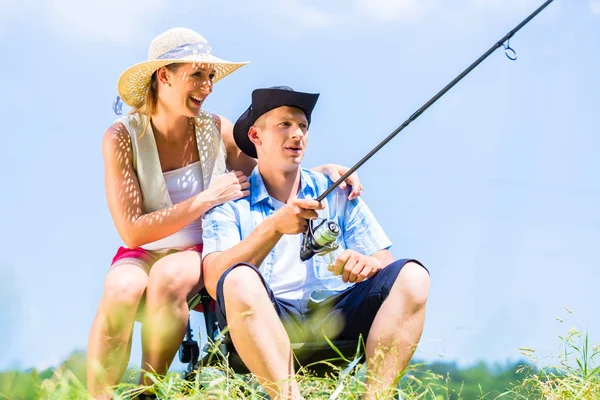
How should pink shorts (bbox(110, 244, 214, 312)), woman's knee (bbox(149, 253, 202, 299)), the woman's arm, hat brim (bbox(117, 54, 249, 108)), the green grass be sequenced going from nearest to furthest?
the green grass → woman's knee (bbox(149, 253, 202, 299)) → the woman's arm → pink shorts (bbox(110, 244, 214, 312)) → hat brim (bbox(117, 54, 249, 108))

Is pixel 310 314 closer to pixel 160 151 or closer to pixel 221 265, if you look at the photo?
pixel 221 265

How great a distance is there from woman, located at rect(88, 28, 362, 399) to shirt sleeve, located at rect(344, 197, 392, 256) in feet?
0.24

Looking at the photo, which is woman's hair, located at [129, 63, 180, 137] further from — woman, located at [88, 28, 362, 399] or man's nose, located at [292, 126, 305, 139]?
man's nose, located at [292, 126, 305, 139]

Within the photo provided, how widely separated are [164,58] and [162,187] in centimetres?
53

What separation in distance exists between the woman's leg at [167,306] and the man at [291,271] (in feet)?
0.25

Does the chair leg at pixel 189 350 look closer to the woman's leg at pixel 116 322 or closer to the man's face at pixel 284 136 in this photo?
the woman's leg at pixel 116 322

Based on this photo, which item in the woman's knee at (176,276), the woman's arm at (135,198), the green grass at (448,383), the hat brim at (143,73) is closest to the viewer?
the green grass at (448,383)

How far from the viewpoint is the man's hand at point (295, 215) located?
2.62m

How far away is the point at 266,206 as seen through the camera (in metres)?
3.04

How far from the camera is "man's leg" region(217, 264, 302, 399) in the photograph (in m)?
2.42

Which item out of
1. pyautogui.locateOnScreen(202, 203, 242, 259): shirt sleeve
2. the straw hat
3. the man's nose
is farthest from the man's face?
the straw hat

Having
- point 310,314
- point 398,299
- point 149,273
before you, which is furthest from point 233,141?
point 398,299

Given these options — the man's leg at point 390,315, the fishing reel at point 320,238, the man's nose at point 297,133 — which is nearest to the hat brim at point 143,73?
the man's nose at point 297,133

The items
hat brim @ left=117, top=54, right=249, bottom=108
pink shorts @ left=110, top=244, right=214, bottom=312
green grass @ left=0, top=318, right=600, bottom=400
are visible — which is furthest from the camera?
hat brim @ left=117, top=54, right=249, bottom=108
